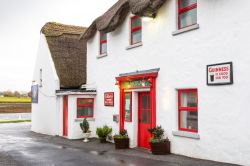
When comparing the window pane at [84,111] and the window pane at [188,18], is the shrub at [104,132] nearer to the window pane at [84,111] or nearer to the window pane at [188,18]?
the window pane at [84,111]

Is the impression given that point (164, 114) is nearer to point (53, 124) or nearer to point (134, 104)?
point (134, 104)

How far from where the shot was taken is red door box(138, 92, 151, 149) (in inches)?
549

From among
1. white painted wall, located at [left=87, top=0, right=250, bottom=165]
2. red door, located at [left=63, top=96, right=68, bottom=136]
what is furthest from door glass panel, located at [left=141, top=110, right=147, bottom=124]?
red door, located at [left=63, top=96, right=68, bottom=136]

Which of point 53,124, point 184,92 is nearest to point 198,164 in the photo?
point 184,92

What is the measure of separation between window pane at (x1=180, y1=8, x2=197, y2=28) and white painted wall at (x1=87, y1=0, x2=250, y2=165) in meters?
0.33

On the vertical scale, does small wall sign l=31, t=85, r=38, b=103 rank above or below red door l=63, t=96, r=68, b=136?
above

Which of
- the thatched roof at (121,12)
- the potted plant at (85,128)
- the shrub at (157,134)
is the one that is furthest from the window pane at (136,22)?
the potted plant at (85,128)

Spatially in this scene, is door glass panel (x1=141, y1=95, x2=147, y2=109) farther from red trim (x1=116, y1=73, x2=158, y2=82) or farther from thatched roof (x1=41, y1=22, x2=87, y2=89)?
thatched roof (x1=41, y1=22, x2=87, y2=89)

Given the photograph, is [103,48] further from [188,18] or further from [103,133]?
[188,18]

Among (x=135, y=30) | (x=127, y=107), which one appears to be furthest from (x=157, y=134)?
(x=135, y=30)

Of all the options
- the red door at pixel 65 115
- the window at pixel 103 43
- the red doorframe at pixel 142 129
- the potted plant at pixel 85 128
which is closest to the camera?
the red doorframe at pixel 142 129

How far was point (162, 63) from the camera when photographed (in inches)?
513

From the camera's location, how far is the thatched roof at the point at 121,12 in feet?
42.1

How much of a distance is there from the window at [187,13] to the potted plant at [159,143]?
4262mm
